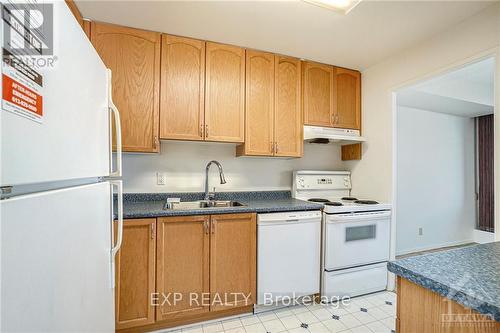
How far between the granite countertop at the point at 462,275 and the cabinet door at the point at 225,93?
5.28ft

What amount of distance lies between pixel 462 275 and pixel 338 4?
5.53 feet

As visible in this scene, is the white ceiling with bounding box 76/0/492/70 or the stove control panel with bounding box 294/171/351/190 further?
the stove control panel with bounding box 294/171/351/190

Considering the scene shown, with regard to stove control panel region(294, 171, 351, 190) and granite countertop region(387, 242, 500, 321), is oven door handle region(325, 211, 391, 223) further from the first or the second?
granite countertop region(387, 242, 500, 321)

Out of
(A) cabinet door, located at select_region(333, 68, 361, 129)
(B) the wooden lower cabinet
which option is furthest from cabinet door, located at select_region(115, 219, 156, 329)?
(A) cabinet door, located at select_region(333, 68, 361, 129)

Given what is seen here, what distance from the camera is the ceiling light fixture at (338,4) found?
1.50 metres

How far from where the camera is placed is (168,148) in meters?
2.17

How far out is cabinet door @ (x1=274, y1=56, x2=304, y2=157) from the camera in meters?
2.24

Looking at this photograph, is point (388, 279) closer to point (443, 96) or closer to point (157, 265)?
point (157, 265)

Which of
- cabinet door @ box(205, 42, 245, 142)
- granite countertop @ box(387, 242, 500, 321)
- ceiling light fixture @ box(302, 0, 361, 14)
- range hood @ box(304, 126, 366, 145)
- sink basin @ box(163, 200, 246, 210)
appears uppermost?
ceiling light fixture @ box(302, 0, 361, 14)

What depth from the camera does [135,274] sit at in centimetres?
155

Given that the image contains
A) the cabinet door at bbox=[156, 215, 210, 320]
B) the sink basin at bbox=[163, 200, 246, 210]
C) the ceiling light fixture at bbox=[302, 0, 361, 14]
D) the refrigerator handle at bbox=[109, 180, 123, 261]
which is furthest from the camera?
the sink basin at bbox=[163, 200, 246, 210]

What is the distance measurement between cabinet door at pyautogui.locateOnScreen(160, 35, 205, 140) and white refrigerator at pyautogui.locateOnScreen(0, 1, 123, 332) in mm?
939

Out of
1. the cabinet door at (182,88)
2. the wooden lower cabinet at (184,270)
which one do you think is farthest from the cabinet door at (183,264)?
the cabinet door at (182,88)

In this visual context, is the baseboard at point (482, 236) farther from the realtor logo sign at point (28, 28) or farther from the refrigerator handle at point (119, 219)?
the realtor logo sign at point (28, 28)
